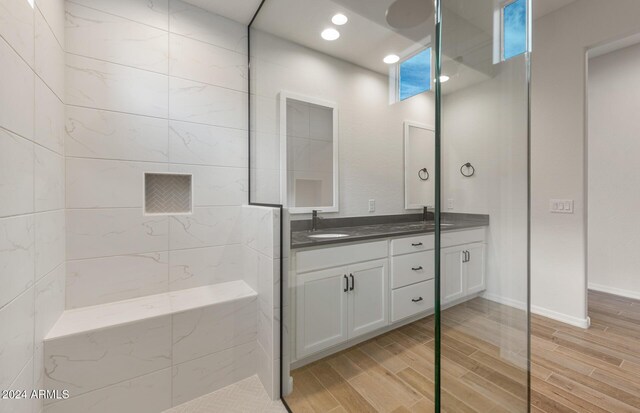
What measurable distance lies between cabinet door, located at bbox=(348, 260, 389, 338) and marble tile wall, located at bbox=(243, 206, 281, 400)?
49 cm

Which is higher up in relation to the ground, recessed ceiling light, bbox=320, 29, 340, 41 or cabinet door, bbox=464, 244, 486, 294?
recessed ceiling light, bbox=320, 29, 340, 41

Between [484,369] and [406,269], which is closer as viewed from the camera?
[484,369]

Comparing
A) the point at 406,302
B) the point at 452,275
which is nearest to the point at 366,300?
the point at 406,302

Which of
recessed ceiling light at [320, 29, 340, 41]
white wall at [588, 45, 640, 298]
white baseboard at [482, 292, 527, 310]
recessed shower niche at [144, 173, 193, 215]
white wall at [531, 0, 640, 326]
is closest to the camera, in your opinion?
white baseboard at [482, 292, 527, 310]

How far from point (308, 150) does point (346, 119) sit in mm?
334

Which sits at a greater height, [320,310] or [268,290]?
[268,290]

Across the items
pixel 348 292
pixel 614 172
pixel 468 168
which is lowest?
pixel 348 292

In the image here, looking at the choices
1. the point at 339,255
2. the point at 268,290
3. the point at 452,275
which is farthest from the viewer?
the point at 339,255

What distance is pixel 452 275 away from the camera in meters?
0.88

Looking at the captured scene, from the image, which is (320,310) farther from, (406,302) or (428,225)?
(428,225)

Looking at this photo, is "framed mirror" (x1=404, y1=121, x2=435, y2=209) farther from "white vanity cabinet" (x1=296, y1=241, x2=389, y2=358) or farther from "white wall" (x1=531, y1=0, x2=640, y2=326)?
"white wall" (x1=531, y1=0, x2=640, y2=326)

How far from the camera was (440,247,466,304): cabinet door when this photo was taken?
828 mm

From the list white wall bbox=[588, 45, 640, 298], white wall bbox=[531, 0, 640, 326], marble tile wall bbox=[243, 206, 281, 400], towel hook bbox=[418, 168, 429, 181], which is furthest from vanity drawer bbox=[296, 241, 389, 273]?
white wall bbox=[588, 45, 640, 298]

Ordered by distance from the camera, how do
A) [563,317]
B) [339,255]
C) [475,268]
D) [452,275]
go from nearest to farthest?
[452,275] → [475,268] → [339,255] → [563,317]
